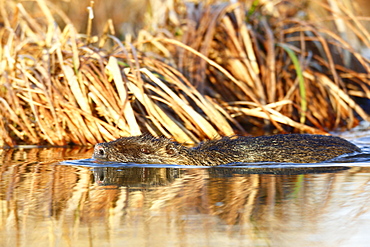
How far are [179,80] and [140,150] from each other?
59.7 inches

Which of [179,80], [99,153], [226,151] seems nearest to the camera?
[99,153]

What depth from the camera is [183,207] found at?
2.73 metres

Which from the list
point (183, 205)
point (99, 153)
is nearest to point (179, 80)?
point (99, 153)

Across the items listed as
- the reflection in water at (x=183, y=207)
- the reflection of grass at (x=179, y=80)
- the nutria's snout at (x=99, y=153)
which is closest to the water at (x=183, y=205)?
the reflection in water at (x=183, y=207)

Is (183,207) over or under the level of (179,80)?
under

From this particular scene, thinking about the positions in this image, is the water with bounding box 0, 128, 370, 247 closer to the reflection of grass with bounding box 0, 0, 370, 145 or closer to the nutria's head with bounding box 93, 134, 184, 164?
the nutria's head with bounding box 93, 134, 184, 164

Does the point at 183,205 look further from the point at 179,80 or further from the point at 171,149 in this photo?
the point at 179,80

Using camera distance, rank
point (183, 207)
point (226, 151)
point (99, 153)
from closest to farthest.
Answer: point (183, 207) → point (99, 153) → point (226, 151)

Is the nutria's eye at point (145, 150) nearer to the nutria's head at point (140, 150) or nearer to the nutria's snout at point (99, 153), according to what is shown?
the nutria's head at point (140, 150)

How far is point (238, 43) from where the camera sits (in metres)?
6.57

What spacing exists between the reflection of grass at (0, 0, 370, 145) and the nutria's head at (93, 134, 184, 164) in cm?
71

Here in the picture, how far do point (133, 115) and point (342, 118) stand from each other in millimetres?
2889

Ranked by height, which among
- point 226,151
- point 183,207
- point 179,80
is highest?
point 179,80

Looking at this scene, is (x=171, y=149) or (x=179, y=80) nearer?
(x=171, y=149)
